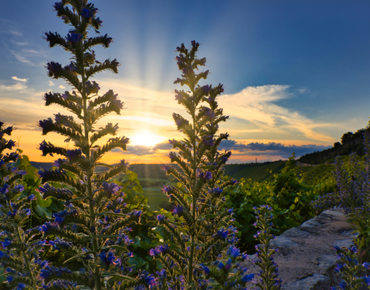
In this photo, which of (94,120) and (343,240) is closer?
(94,120)

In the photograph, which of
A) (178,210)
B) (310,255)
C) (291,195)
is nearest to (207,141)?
(178,210)

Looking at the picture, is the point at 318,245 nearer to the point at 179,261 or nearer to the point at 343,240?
the point at 343,240

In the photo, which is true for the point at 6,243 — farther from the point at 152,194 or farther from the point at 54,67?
the point at 152,194

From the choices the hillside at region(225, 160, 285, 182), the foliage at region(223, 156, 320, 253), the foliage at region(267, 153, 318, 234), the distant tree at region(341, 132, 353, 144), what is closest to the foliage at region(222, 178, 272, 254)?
the foliage at region(223, 156, 320, 253)

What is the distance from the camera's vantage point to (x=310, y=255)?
4828 millimetres

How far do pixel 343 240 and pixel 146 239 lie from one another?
5.28m

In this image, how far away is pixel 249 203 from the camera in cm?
664

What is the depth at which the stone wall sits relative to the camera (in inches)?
150

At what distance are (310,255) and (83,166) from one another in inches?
214

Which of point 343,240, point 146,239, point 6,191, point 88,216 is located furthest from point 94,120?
point 343,240

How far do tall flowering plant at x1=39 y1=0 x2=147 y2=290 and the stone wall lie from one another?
10.9 ft

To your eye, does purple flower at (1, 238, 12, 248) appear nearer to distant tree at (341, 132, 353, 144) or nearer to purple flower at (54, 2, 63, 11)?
purple flower at (54, 2, 63, 11)

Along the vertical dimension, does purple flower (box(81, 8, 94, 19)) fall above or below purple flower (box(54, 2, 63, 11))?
below

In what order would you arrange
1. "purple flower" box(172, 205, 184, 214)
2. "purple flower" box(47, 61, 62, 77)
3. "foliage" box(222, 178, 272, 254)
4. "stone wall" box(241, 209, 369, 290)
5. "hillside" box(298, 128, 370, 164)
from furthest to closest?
1. "hillside" box(298, 128, 370, 164)
2. "foliage" box(222, 178, 272, 254)
3. "stone wall" box(241, 209, 369, 290)
4. "purple flower" box(172, 205, 184, 214)
5. "purple flower" box(47, 61, 62, 77)
